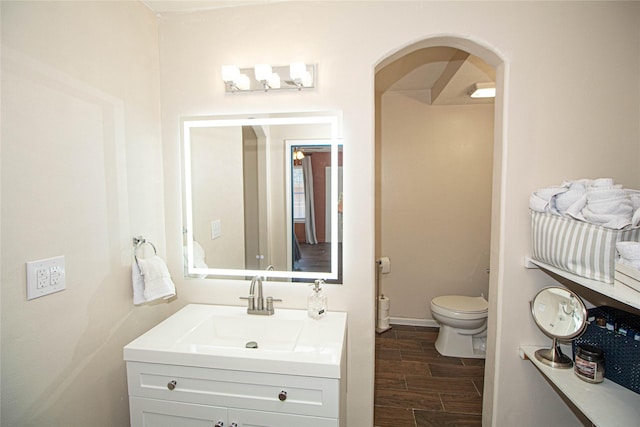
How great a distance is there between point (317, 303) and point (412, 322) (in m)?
2.18

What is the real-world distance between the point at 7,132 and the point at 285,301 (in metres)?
1.28

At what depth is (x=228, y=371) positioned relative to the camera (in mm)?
1151

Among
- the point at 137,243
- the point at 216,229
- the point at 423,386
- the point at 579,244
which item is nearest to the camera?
the point at 579,244

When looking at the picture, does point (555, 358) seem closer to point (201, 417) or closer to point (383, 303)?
point (201, 417)

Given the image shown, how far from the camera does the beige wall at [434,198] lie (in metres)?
2.99

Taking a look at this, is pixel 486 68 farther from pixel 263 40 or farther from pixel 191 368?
pixel 191 368

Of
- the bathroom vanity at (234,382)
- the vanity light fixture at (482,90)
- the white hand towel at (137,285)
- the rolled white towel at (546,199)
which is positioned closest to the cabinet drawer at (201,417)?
the bathroom vanity at (234,382)

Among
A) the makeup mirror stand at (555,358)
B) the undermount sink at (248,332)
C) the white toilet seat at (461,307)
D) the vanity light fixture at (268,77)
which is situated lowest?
the white toilet seat at (461,307)

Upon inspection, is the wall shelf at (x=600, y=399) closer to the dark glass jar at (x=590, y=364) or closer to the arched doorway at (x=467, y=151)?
the dark glass jar at (x=590, y=364)

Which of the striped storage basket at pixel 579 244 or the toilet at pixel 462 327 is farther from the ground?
the striped storage basket at pixel 579 244

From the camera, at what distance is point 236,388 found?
45.6 inches

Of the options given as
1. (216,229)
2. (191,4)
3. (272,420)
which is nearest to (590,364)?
(272,420)

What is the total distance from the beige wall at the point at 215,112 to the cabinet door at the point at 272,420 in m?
0.47

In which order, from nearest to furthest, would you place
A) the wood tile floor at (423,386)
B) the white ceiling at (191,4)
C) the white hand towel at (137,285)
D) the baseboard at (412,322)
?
the white hand towel at (137,285)
the white ceiling at (191,4)
the wood tile floor at (423,386)
the baseboard at (412,322)
